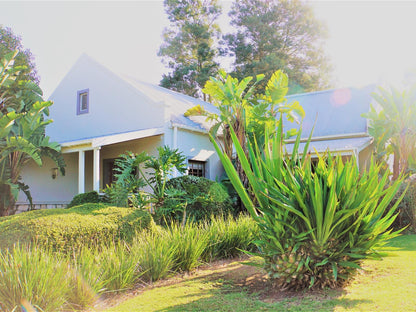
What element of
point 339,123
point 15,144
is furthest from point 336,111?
point 15,144

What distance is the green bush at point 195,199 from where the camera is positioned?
1035 centimetres

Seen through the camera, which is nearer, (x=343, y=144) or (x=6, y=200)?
(x=6, y=200)

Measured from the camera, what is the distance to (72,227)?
21.4ft

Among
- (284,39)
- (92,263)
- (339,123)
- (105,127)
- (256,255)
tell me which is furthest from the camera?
(284,39)

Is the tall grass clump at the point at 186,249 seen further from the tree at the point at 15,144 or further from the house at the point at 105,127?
the tree at the point at 15,144

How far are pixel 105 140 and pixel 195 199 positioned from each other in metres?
3.44

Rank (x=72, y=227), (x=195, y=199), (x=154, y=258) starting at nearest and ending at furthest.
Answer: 1. (x=154, y=258)
2. (x=72, y=227)
3. (x=195, y=199)

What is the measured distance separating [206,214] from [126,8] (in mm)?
7580

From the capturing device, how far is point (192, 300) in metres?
5.01

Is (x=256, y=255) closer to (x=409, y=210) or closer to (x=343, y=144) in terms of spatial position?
(x=409, y=210)

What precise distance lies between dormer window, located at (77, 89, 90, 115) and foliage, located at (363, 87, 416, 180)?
38.9 feet

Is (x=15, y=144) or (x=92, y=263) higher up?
(x=15, y=144)

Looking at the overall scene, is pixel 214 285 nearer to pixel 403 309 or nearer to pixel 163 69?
pixel 403 309

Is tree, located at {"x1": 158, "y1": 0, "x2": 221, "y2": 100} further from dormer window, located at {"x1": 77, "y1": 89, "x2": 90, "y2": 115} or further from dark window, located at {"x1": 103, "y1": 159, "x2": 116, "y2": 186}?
dark window, located at {"x1": 103, "y1": 159, "x2": 116, "y2": 186}
